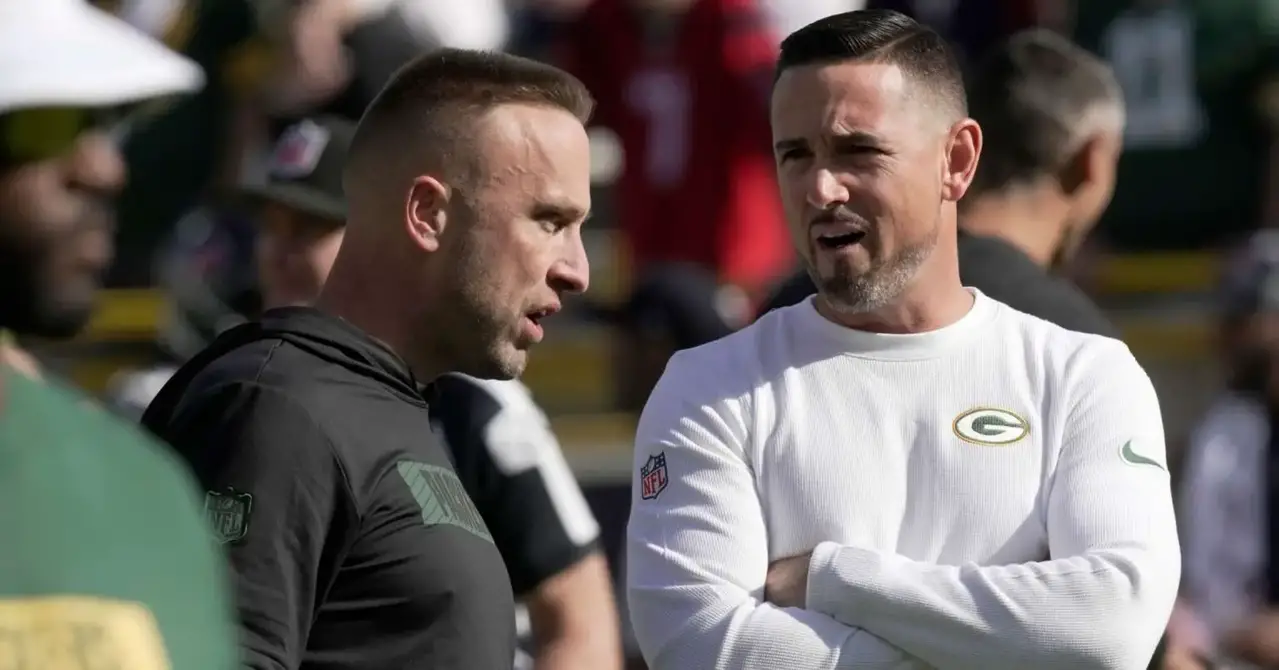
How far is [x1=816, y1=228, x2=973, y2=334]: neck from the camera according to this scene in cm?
336

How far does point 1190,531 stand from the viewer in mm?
7312

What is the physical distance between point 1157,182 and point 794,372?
6076 mm

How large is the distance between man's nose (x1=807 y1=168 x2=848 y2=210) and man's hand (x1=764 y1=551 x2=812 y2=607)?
54cm

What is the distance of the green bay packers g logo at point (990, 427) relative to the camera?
3227 mm

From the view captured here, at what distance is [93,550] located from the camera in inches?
63.1

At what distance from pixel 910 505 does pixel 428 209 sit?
0.88 meters

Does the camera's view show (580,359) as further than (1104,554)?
Yes

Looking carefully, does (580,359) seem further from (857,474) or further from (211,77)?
(857,474)

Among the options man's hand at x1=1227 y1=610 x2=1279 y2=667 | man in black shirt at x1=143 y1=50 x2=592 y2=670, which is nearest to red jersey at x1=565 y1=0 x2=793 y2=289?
man's hand at x1=1227 y1=610 x2=1279 y2=667

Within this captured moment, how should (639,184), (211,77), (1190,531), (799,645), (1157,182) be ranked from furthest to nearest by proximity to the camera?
(211,77) → (1157,182) → (639,184) → (1190,531) → (799,645)

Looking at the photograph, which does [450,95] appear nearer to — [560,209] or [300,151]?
[560,209]

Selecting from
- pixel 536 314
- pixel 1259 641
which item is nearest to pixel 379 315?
pixel 536 314

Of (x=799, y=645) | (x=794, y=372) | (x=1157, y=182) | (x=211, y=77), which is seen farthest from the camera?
(x=211, y=77)

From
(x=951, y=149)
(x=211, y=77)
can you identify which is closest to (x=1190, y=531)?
(x=951, y=149)
